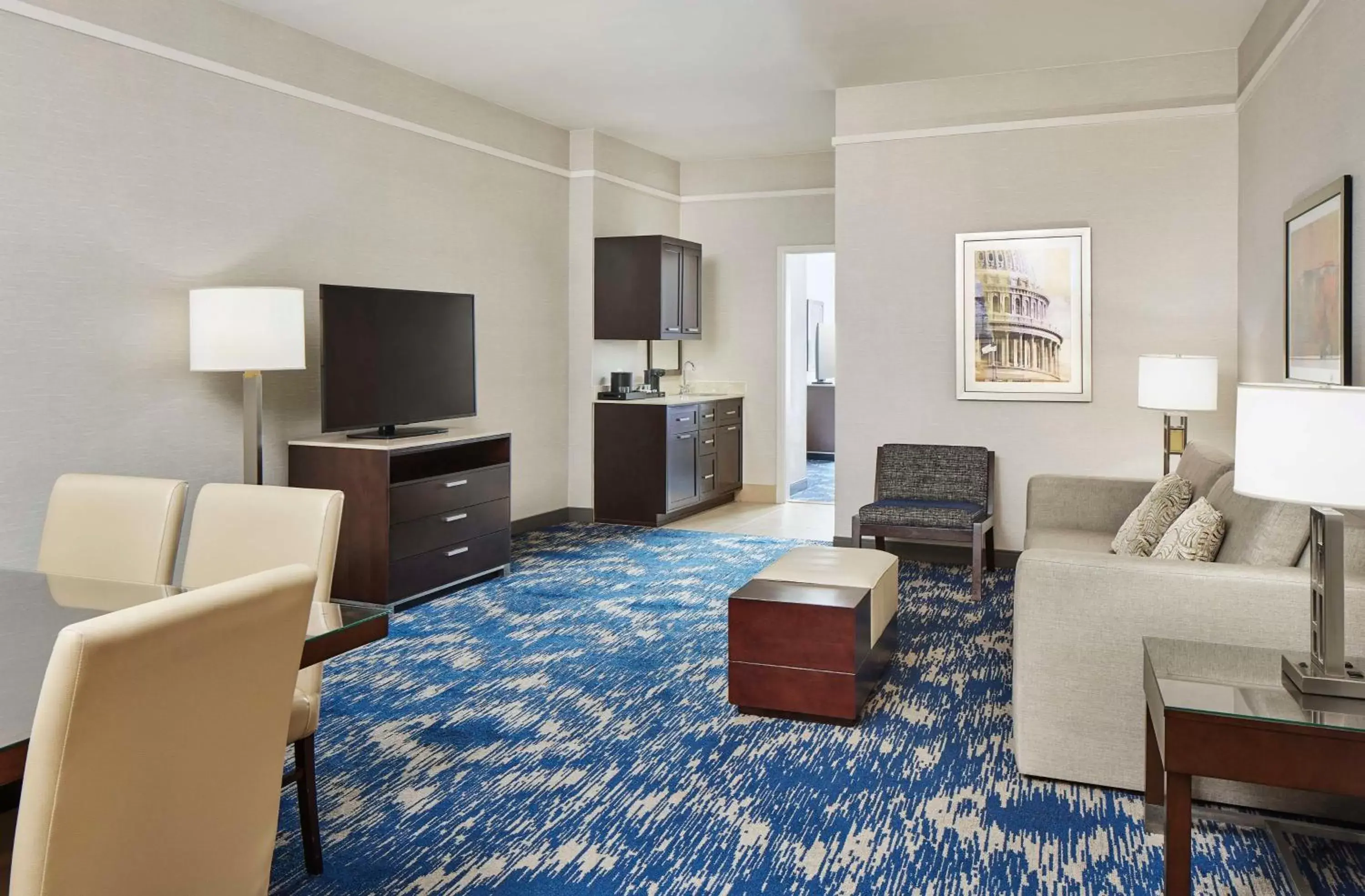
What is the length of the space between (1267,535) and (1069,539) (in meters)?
1.66

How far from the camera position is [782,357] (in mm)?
8109

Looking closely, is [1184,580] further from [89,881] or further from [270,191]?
[270,191]

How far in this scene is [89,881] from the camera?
3.99 feet

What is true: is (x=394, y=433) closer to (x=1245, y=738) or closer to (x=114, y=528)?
(x=114, y=528)

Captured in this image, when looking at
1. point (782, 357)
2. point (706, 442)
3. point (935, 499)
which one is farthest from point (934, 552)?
point (782, 357)

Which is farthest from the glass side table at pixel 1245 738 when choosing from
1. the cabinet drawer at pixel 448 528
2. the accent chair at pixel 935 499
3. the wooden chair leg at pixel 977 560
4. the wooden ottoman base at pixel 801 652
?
the cabinet drawer at pixel 448 528

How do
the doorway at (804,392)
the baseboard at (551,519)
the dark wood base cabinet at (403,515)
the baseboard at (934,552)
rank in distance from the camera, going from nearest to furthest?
the dark wood base cabinet at (403,515)
the baseboard at (934,552)
the baseboard at (551,519)
the doorway at (804,392)

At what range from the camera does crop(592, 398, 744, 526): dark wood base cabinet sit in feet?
23.0

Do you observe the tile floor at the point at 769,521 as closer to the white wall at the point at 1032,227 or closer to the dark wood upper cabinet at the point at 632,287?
the white wall at the point at 1032,227

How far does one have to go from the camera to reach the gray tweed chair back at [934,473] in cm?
554

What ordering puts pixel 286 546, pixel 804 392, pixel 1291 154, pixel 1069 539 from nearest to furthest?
pixel 286 546
pixel 1291 154
pixel 1069 539
pixel 804 392

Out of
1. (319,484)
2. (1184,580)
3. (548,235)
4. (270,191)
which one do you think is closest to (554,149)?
(548,235)

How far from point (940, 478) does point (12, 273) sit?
4456 mm

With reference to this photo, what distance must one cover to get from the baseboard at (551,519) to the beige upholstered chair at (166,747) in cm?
524
